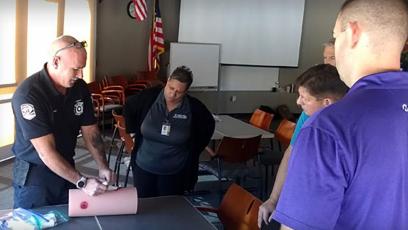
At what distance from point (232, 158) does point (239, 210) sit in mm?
1753

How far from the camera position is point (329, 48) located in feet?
9.74

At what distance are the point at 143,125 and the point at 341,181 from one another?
2.19 metres

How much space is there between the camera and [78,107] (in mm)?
2482

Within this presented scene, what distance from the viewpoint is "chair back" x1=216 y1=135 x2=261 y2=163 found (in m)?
3.97

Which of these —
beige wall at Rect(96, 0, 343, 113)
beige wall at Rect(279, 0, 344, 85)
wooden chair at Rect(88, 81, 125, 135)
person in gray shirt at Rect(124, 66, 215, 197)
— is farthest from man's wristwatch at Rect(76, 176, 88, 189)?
beige wall at Rect(279, 0, 344, 85)

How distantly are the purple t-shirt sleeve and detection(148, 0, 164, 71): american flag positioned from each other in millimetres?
7804

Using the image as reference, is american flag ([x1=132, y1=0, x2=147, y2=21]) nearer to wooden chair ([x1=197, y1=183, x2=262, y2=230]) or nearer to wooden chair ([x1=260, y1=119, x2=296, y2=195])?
wooden chair ([x1=260, y1=119, x2=296, y2=195])

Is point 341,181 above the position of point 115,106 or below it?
above

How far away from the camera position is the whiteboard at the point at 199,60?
340 inches

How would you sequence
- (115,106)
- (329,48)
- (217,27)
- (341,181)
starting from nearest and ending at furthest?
(341,181) → (329,48) → (115,106) → (217,27)

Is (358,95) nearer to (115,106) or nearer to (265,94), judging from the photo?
(115,106)

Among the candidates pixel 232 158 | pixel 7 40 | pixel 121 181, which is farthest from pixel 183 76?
pixel 7 40

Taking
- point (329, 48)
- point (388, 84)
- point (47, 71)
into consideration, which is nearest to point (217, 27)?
point (329, 48)

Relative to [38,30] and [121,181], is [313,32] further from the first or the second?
[121,181]
